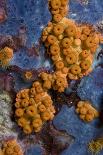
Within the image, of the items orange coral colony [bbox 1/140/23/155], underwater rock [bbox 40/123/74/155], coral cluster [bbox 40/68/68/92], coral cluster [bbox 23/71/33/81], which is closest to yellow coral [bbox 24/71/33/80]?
coral cluster [bbox 23/71/33/81]

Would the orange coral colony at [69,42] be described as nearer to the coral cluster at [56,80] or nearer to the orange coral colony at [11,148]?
the coral cluster at [56,80]

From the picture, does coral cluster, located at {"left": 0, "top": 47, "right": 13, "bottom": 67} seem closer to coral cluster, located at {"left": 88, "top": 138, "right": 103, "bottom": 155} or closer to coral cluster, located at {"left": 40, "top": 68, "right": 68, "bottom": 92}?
coral cluster, located at {"left": 40, "top": 68, "right": 68, "bottom": 92}

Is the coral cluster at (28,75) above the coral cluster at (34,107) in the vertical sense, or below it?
above

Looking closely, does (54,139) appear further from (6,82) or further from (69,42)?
(69,42)

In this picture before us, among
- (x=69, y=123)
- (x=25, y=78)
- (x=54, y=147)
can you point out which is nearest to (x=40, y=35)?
(x=25, y=78)

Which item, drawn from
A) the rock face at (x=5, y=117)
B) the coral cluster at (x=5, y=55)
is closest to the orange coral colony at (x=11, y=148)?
the rock face at (x=5, y=117)

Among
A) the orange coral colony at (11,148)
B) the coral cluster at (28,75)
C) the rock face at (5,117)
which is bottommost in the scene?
the orange coral colony at (11,148)

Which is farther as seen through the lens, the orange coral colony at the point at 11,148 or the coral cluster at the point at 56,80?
the orange coral colony at the point at 11,148
